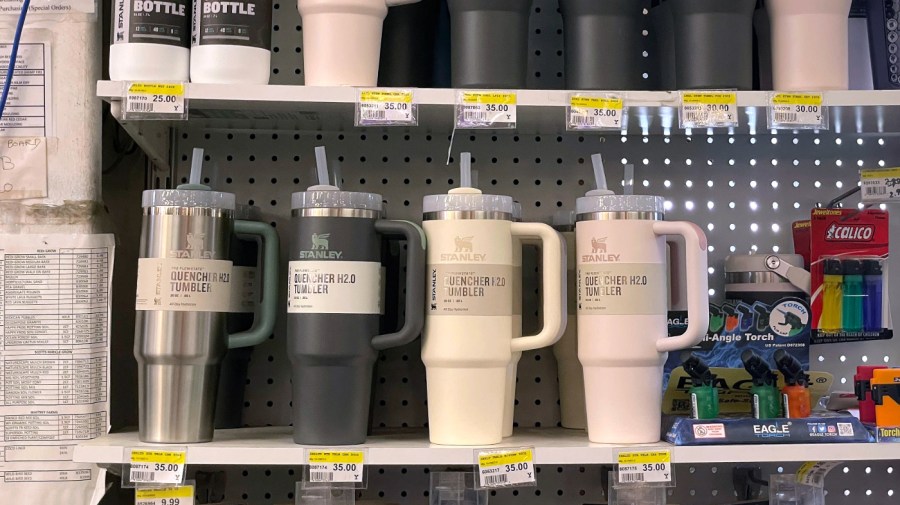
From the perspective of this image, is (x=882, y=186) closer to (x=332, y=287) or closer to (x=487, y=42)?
(x=487, y=42)

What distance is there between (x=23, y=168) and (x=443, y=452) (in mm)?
809

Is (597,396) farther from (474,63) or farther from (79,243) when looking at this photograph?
(79,243)

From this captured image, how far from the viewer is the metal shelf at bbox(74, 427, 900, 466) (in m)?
1.29

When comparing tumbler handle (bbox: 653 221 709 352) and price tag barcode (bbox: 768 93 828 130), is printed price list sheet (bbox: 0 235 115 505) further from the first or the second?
price tag barcode (bbox: 768 93 828 130)

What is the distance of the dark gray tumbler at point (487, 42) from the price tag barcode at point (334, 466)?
57 centimetres

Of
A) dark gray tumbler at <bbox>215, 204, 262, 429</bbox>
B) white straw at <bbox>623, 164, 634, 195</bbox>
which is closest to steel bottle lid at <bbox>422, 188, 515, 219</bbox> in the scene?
white straw at <bbox>623, 164, 634, 195</bbox>

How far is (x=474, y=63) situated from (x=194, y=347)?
1.90 feet

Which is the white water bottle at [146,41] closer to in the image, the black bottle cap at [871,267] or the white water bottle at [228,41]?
the white water bottle at [228,41]

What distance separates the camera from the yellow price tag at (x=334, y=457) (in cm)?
129

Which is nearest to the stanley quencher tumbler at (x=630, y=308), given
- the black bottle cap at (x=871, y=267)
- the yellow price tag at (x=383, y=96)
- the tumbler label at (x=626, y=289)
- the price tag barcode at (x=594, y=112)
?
the tumbler label at (x=626, y=289)

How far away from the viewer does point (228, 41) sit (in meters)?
1.33

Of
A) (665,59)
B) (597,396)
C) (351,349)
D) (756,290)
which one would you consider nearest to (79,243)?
(351,349)

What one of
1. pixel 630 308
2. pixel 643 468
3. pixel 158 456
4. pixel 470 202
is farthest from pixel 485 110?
pixel 158 456

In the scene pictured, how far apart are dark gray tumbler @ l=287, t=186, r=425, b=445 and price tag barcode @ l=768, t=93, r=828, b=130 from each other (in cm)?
56
